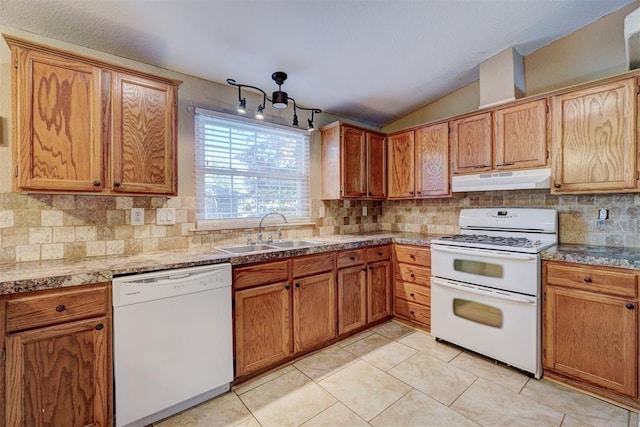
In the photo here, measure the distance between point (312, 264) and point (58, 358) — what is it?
160 centimetres

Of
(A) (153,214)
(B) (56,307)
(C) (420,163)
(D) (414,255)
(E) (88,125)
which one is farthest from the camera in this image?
(C) (420,163)

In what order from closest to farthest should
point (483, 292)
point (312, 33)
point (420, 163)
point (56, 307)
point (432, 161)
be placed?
point (56, 307), point (312, 33), point (483, 292), point (432, 161), point (420, 163)

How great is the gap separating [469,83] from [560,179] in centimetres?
143

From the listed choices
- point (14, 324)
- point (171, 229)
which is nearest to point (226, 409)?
point (14, 324)

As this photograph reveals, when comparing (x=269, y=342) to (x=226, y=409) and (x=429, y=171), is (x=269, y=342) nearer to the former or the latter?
(x=226, y=409)

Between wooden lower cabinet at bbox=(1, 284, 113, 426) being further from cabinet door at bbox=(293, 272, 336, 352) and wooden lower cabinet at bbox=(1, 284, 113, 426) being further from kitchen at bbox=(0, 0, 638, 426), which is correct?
cabinet door at bbox=(293, 272, 336, 352)

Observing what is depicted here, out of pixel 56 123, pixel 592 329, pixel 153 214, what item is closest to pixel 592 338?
pixel 592 329

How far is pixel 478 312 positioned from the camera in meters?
2.38

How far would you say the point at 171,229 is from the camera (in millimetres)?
2291

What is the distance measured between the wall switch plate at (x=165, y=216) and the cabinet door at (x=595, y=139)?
A: 9.92 ft

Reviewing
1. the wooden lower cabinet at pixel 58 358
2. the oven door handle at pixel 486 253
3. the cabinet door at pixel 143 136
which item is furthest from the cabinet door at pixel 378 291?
the wooden lower cabinet at pixel 58 358

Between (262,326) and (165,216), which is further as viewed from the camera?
(165,216)

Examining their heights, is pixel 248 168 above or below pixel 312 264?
above

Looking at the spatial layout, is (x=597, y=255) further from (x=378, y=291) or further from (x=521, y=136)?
(x=378, y=291)
